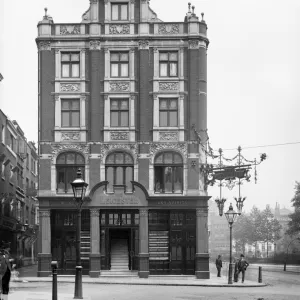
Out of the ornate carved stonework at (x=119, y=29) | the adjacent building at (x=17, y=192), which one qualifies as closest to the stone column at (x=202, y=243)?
the ornate carved stonework at (x=119, y=29)

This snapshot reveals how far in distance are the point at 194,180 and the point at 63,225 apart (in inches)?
336

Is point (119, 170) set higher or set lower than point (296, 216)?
higher

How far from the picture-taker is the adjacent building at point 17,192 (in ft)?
184

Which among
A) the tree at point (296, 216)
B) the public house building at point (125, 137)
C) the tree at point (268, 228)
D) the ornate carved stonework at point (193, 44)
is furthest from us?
the tree at point (268, 228)

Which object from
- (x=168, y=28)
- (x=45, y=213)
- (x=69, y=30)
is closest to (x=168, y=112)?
(x=168, y=28)

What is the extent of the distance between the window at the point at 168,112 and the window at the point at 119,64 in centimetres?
296

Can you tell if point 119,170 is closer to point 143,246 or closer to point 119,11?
point 143,246

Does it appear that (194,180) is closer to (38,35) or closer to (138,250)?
(138,250)

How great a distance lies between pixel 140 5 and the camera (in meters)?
45.0

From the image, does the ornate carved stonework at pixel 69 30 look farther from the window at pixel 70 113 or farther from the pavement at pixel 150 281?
the pavement at pixel 150 281

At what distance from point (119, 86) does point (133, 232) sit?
9107 millimetres

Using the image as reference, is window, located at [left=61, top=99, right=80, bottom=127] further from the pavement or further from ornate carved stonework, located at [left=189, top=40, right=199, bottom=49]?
the pavement

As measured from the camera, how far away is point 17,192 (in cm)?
6456

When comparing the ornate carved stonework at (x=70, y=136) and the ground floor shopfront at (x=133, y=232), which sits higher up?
the ornate carved stonework at (x=70, y=136)
